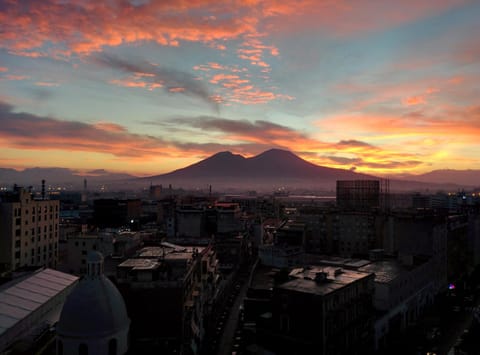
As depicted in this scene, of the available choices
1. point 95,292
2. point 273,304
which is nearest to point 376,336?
point 273,304

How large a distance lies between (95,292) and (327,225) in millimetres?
41157

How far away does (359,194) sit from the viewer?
7688cm

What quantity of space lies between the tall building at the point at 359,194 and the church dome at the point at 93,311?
191 feet

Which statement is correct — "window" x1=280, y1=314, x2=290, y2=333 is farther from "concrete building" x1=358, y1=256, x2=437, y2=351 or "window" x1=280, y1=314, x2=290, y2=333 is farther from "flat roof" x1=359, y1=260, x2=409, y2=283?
"flat roof" x1=359, y1=260, x2=409, y2=283

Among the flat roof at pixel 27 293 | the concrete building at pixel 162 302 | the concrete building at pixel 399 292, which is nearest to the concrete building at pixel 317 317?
the concrete building at pixel 399 292

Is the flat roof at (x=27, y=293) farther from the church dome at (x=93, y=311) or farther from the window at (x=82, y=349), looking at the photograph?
the window at (x=82, y=349)

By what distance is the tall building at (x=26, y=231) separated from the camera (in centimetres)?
4644

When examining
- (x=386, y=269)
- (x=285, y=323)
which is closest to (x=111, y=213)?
(x=386, y=269)

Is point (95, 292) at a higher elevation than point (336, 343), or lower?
higher

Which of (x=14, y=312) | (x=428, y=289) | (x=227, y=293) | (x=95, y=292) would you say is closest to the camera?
(x=95, y=292)

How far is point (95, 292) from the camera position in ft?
70.4

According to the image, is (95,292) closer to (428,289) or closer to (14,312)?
(14,312)

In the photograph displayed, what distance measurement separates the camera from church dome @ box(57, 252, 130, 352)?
2056 cm

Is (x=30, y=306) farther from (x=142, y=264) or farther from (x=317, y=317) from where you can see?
(x=317, y=317)
